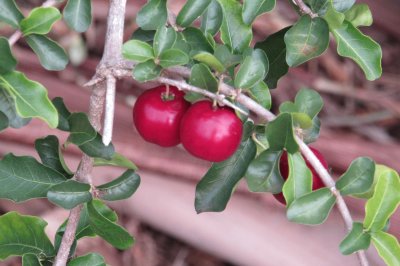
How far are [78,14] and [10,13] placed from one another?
0.11m

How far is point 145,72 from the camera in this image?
38.4 inches

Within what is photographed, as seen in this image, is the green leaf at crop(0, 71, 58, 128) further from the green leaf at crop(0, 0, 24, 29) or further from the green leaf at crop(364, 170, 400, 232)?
the green leaf at crop(364, 170, 400, 232)

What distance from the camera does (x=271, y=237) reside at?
2180mm

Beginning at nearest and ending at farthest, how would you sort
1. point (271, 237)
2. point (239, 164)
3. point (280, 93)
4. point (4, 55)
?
1. point (4, 55)
2. point (239, 164)
3. point (271, 237)
4. point (280, 93)

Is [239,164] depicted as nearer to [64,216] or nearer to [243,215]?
[243,215]

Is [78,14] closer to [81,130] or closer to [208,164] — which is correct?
[81,130]

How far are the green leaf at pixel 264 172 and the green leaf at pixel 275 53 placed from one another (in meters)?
0.20

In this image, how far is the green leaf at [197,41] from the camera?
3.58ft

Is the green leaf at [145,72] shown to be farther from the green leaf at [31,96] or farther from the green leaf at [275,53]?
the green leaf at [275,53]

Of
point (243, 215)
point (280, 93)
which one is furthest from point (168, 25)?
point (280, 93)

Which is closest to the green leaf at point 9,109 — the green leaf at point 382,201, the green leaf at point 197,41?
the green leaf at point 197,41

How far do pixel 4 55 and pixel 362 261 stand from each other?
1.72 ft

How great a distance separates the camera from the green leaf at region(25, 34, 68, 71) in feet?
3.31

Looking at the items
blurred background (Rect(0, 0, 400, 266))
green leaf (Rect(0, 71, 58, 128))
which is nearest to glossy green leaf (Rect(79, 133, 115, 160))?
green leaf (Rect(0, 71, 58, 128))
